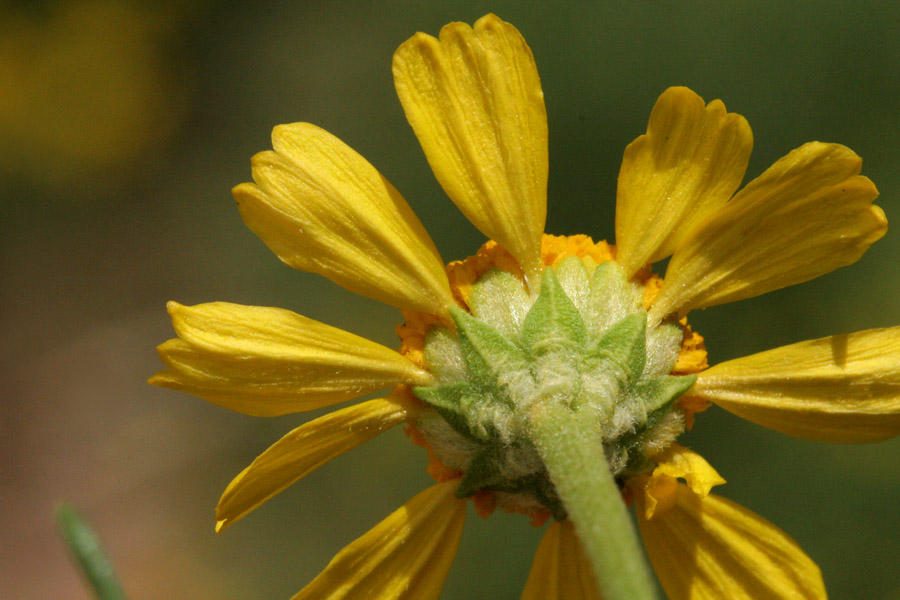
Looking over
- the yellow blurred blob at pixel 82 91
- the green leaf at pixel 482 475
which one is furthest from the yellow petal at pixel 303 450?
the yellow blurred blob at pixel 82 91

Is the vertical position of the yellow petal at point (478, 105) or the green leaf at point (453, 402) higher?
the yellow petal at point (478, 105)

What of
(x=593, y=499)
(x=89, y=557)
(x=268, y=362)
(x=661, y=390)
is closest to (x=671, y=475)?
(x=661, y=390)

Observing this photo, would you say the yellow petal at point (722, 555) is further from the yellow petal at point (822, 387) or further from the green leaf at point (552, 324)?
the green leaf at point (552, 324)

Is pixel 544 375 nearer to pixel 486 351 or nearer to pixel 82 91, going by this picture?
pixel 486 351

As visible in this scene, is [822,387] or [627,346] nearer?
[627,346]

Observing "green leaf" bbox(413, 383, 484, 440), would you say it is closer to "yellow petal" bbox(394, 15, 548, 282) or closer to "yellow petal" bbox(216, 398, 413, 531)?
"yellow petal" bbox(216, 398, 413, 531)
